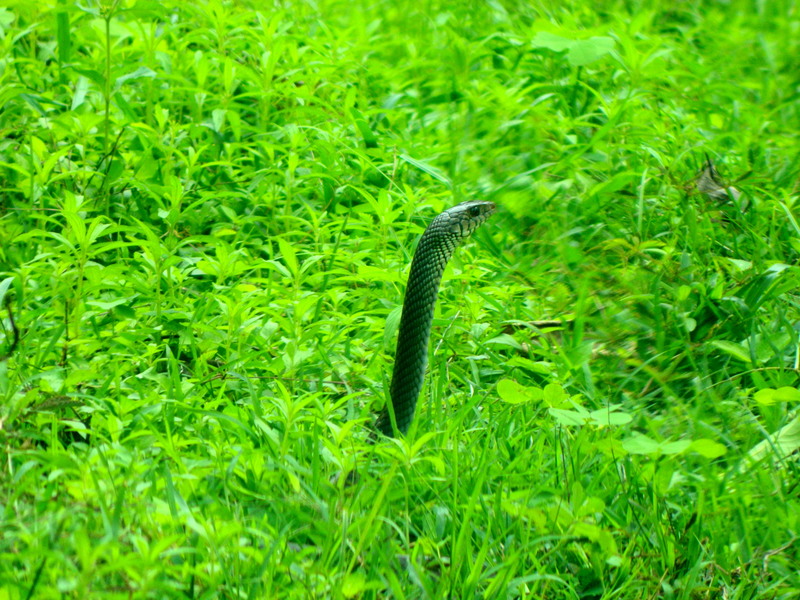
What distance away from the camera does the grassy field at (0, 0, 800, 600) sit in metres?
2.30

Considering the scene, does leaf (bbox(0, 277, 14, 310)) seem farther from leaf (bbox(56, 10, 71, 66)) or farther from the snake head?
leaf (bbox(56, 10, 71, 66))

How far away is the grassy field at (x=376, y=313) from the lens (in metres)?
2.30

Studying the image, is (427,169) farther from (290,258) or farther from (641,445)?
(641,445)

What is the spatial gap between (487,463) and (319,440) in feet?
1.64

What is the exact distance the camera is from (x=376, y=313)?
3385 mm

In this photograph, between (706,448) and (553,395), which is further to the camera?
(553,395)

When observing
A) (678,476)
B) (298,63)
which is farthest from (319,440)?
(298,63)

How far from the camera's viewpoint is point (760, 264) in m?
3.56

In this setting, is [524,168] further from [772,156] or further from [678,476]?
[678,476]

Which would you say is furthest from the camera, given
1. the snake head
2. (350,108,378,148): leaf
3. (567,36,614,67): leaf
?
(567,36,614,67): leaf

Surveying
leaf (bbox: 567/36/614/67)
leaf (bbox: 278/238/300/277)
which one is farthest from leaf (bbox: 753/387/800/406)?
leaf (bbox: 567/36/614/67)

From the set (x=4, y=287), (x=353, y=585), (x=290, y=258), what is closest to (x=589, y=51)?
(x=290, y=258)

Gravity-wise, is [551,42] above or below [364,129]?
above

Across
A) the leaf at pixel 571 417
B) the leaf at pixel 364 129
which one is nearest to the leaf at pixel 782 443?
the leaf at pixel 571 417
